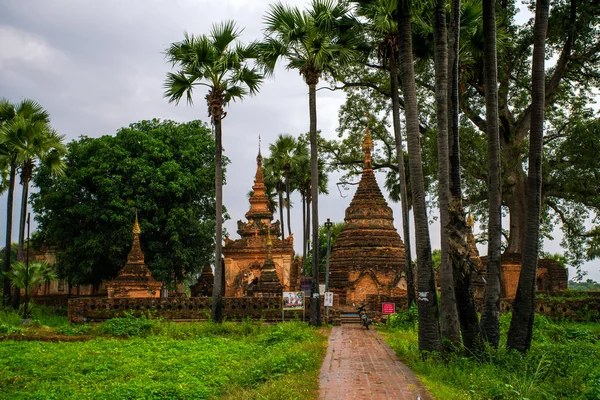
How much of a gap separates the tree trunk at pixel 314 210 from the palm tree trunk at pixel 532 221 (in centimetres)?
870

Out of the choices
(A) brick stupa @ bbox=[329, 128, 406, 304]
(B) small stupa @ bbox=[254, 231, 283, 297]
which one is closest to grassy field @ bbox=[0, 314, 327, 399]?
(B) small stupa @ bbox=[254, 231, 283, 297]

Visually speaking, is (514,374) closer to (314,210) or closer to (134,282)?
(314,210)

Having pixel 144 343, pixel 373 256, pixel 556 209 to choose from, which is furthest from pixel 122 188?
pixel 556 209

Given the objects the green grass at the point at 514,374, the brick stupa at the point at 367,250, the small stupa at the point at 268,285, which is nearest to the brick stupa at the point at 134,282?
the small stupa at the point at 268,285

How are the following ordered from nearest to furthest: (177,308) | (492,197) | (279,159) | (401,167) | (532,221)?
(532,221) < (492,197) < (401,167) < (177,308) < (279,159)

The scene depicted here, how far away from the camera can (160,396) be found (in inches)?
376

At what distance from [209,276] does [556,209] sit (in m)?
19.0

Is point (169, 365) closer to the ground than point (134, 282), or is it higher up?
closer to the ground

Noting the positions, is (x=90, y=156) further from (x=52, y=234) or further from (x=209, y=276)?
(x=209, y=276)

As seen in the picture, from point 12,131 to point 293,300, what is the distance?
1557 centimetres

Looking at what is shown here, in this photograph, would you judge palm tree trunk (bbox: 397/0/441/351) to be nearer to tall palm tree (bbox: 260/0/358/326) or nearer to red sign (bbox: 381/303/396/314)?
tall palm tree (bbox: 260/0/358/326)

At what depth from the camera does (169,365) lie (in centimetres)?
1254

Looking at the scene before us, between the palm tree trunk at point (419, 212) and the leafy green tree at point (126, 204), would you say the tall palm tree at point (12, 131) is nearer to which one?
the leafy green tree at point (126, 204)

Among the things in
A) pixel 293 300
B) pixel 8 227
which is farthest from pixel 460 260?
pixel 8 227
